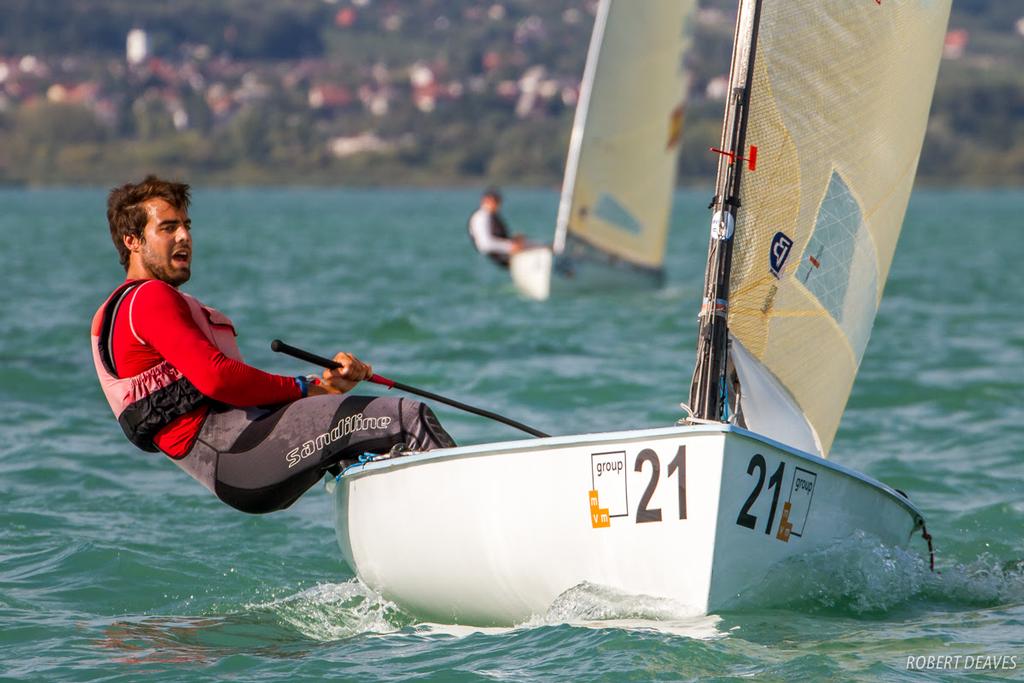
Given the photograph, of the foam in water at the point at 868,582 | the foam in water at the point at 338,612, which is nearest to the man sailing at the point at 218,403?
the foam in water at the point at 338,612

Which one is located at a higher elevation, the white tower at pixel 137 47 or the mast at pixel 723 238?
the white tower at pixel 137 47

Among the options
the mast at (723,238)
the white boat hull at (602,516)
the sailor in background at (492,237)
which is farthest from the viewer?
the sailor in background at (492,237)

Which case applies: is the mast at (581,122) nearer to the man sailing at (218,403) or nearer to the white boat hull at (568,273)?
the white boat hull at (568,273)

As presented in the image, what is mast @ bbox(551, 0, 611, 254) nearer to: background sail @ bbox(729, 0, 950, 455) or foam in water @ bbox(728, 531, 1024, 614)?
background sail @ bbox(729, 0, 950, 455)

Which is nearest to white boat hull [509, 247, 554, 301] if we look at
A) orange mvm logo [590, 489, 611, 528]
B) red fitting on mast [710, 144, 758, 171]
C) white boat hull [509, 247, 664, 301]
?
white boat hull [509, 247, 664, 301]

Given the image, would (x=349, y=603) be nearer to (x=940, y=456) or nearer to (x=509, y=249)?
(x=940, y=456)

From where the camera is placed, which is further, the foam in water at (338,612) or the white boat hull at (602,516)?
the foam in water at (338,612)

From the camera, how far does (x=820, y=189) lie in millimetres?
5207

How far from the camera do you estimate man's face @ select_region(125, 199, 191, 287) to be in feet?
15.8

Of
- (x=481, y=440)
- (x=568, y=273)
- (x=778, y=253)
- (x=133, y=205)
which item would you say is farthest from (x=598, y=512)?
(x=568, y=273)

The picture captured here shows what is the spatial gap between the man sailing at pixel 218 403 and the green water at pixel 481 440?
0.54 m

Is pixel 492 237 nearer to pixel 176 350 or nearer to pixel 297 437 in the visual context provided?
pixel 297 437

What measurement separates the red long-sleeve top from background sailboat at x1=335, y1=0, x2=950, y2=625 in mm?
463

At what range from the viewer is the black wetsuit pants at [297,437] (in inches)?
193
